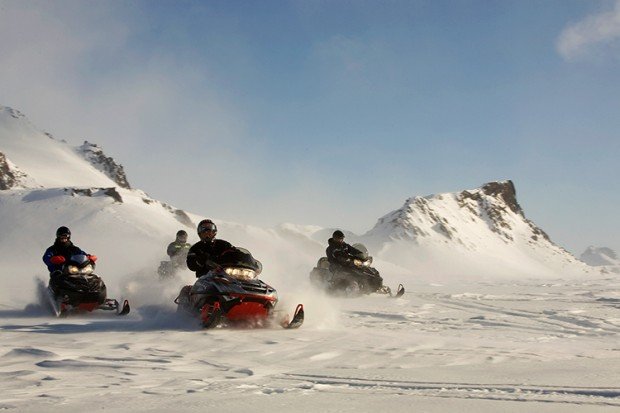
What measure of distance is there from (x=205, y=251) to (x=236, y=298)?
1.89m

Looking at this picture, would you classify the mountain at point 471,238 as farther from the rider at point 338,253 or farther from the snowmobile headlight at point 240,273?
the snowmobile headlight at point 240,273

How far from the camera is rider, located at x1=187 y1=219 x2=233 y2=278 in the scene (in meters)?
9.67

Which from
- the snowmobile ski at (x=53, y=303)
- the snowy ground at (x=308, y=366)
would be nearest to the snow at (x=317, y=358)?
the snowy ground at (x=308, y=366)

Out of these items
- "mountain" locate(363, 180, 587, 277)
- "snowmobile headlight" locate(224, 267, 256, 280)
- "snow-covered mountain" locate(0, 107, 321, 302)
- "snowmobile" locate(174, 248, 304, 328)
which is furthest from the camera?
"mountain" locate(363, 180, 587, 277)

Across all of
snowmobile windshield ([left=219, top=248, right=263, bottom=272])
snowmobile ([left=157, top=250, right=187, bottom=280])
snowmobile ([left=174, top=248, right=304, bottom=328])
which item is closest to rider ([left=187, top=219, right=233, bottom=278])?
snowmobile windshield ([left=219, top=248, right=263, bottom=272])

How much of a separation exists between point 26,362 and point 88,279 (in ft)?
18.3

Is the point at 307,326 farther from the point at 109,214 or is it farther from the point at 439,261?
the point at 439,261

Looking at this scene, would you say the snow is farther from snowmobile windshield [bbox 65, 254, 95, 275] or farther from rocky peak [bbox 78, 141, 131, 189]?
rocky peak [bbox 78, 141, 131, 189]

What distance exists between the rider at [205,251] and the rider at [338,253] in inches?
269

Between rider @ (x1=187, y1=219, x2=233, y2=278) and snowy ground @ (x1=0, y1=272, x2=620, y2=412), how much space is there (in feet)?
3.07

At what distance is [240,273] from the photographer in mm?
8891

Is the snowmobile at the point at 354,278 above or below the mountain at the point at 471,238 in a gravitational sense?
below

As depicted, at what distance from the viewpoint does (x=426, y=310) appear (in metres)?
13.0

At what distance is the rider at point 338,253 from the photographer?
54.7 feet
